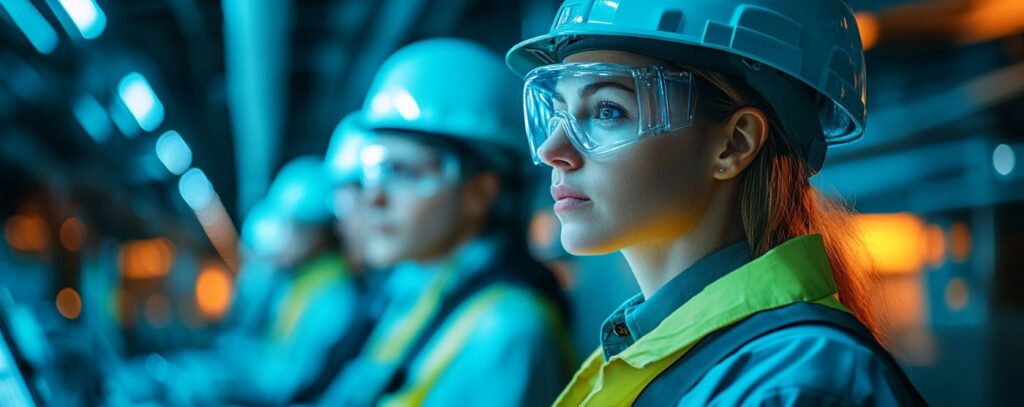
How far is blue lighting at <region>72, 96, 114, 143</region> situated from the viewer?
11.8ft

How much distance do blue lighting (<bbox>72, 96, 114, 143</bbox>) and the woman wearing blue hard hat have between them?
8.91 feet

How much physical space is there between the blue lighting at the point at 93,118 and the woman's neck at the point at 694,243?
278 cm

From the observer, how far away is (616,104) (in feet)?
4.30

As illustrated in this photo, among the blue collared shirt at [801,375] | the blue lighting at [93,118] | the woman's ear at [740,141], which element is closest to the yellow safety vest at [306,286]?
the blue lighting at [93,118]

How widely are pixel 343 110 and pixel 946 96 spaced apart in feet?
20.5

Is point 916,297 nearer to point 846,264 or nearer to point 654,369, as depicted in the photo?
point 846,264

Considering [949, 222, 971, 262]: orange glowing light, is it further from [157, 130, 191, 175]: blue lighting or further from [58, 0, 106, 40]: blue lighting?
[157, 130, 191, 175]: blue lighting

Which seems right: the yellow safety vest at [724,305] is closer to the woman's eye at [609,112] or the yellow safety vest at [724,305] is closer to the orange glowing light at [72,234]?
the woman's eye at [609,112]

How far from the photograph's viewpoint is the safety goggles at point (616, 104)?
1.28 m

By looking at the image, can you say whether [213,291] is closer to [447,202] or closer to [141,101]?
[141,101]

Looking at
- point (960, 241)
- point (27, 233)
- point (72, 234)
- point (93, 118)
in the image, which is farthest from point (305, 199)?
point (960, 241)

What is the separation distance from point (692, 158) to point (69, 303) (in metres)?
2.71

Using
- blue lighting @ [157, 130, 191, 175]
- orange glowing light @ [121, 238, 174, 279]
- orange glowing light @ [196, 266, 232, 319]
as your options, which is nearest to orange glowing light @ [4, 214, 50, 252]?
A: blue lighting @ [157, 130, 191, 175]

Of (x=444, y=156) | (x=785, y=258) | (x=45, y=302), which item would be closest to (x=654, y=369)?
(x=785, y=258)
